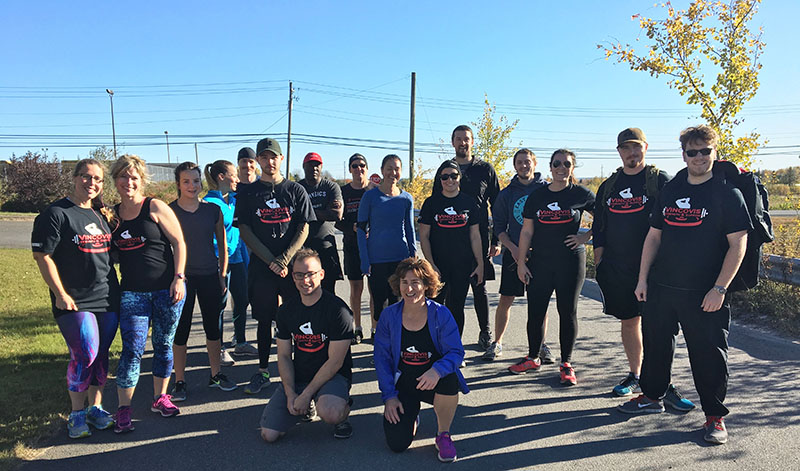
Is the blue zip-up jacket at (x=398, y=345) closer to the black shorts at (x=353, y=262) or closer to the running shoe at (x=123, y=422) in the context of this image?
the running shoe at (x=123, y=422)

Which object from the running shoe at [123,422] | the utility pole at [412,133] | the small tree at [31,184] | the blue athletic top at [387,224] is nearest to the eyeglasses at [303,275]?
the blue athletic top at [387,224]

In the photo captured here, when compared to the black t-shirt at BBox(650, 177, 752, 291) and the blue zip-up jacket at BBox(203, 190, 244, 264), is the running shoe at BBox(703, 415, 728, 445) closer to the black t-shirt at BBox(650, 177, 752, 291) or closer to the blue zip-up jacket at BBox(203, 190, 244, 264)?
the black t-shirt at BBox(650, 177, 752, 291)

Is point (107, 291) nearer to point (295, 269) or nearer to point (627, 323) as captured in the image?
point (295, 269)

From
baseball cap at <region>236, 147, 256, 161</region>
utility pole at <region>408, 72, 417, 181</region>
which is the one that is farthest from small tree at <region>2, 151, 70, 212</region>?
baseball cap at <region>236, 147, 256, 161</region>

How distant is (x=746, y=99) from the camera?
7.22 m

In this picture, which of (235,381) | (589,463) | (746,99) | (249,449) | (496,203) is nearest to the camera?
(589,463)

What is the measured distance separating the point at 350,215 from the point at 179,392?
109 inches

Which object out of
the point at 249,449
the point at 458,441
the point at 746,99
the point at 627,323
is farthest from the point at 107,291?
the point at 746,99

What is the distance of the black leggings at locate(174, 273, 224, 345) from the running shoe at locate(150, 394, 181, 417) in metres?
0.50

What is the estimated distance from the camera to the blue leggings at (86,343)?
3.37 meters

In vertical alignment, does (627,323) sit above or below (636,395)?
above

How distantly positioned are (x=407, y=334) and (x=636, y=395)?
2213 millimetres

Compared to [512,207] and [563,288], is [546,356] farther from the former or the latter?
[512,207]

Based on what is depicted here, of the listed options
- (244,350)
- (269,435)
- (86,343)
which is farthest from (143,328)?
(244,350)
